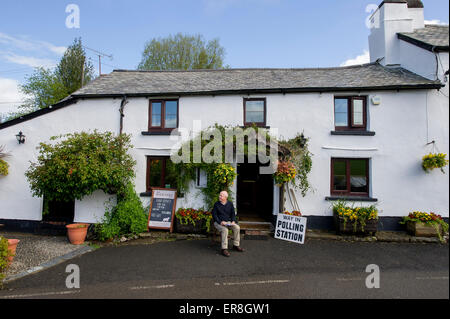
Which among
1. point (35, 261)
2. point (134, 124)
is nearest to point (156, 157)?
point (134, 124)

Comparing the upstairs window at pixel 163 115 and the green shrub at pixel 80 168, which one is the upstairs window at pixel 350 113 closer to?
the upstairs window at pixel 163 115

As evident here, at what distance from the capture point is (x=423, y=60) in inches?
331

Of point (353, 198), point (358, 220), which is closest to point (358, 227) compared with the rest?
point (358, 220)

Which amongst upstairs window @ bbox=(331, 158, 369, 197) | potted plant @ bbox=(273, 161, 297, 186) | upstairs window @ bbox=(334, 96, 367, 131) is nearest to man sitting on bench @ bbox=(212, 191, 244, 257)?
potted plant @ bbox=(273, 161, 297, 186)

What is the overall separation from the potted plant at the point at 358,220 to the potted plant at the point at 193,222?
170 inches

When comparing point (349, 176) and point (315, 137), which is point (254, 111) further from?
point (349, 176)

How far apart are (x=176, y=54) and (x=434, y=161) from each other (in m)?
22.5

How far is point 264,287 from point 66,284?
404cm

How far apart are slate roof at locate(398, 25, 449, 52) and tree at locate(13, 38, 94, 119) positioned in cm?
2463

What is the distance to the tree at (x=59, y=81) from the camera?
2294 centimetres

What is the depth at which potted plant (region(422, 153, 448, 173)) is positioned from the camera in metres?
7.32

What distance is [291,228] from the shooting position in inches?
292

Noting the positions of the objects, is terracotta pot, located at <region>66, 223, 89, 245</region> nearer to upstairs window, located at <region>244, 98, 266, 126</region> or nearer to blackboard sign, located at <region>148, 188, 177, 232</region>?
blackboard sign, located at <region>148, 188, 177, 232</region>

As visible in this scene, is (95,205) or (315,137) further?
(95,205)
